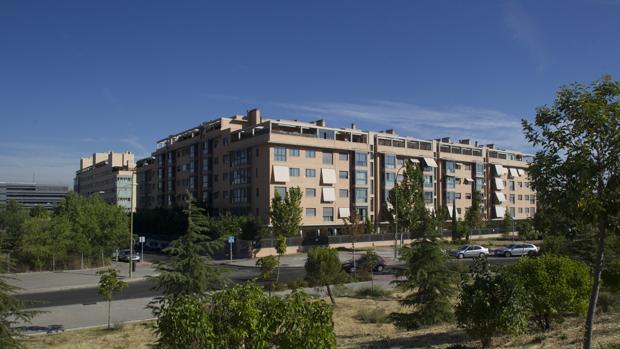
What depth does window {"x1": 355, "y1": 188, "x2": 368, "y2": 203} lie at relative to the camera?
232ft

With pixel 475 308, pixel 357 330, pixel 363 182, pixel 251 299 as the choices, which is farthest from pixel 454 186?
pixel 251 299

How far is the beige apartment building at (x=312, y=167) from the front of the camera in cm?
6456

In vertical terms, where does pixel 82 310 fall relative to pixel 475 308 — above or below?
below

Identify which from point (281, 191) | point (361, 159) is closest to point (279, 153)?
point (281, 191)

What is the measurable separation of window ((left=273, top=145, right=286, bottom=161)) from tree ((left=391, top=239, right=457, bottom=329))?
44.8 metres

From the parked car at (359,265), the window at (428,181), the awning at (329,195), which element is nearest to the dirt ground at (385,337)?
the parked car at (359,265)

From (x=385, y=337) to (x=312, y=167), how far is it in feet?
164

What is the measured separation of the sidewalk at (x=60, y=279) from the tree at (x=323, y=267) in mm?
10580

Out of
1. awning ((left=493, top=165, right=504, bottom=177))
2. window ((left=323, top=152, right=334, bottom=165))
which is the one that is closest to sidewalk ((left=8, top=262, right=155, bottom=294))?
window ((left=323, top=152, right=334, bottom=165))

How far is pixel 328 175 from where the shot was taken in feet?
220

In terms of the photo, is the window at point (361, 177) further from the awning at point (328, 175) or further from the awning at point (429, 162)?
the awning at point (429, 162)

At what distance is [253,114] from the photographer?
75312mm

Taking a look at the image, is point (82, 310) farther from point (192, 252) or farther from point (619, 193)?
point (619, 193)

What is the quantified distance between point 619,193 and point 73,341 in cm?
1734
